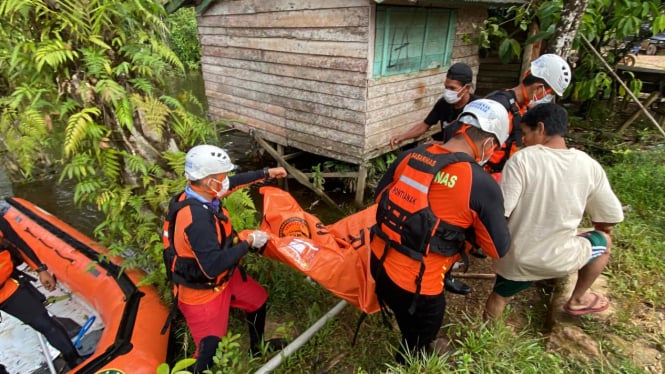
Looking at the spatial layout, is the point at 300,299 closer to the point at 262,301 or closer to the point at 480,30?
the point at 262,301

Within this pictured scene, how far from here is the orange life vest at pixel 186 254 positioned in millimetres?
2416

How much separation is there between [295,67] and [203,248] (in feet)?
16.4

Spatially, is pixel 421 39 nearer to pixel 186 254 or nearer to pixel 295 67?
pixel 295 67

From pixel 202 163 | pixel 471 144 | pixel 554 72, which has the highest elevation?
pixel 554 72

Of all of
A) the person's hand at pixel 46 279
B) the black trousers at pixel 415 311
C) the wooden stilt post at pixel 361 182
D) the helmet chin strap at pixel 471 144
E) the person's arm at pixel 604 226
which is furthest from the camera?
the wooden stilt post at pixel 361 182

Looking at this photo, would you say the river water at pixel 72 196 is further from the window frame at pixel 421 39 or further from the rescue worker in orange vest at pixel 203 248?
the rescue worker in orange vest at pixel 203 248

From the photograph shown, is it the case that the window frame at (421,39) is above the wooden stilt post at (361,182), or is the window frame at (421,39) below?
above

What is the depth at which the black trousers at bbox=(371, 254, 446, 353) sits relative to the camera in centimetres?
227

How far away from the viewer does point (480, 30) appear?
7.18 metres

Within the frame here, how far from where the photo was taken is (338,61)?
19.1 feet

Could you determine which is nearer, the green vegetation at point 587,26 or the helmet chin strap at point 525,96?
the helmet chin strap at point 525,96

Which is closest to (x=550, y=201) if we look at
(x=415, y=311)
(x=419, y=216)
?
(x=419, y=216)

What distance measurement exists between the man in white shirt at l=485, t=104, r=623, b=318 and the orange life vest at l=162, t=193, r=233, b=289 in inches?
79.2

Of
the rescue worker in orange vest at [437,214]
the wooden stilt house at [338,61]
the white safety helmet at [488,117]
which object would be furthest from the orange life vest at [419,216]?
the wooden stilt house at [338,61]
